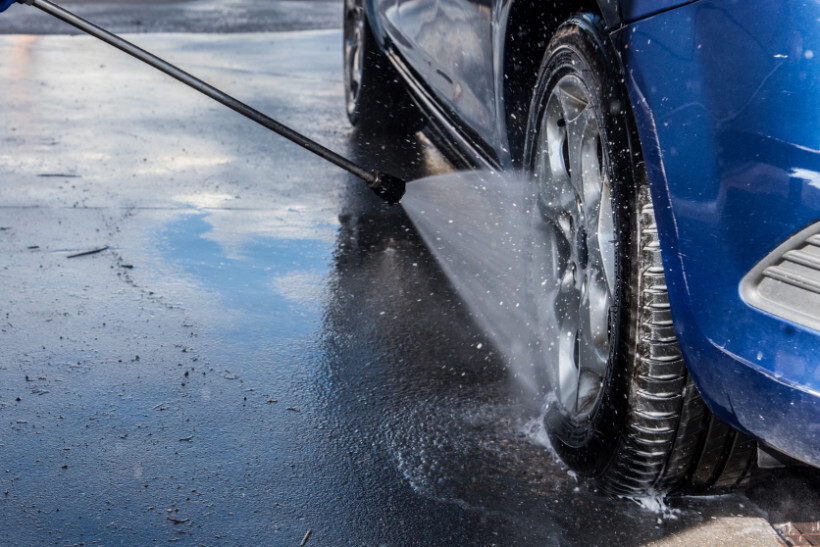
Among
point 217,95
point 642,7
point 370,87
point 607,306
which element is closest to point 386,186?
point 217,95

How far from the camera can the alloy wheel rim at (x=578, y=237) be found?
2.38 m

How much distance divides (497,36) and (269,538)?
143 cm

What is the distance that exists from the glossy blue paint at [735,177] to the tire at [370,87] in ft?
11.4

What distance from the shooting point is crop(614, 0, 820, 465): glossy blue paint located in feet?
5.43

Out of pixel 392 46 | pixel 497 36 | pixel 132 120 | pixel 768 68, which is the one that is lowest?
pixel 132 120

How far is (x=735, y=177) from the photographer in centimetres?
176

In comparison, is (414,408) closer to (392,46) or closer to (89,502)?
(89,502)

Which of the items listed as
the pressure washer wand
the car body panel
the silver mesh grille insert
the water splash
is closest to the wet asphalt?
the water splash

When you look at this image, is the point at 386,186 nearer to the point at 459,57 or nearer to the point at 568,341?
the point at 459,57

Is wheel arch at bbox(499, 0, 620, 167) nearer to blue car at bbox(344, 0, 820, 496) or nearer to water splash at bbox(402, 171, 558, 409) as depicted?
blue car at bbox(344, 0, 820, 496)

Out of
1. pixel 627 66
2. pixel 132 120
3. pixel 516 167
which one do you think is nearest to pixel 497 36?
pixel 516 167

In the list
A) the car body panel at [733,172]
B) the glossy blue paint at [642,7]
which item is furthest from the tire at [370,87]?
the car body panel at [733,172]

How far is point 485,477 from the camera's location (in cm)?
250

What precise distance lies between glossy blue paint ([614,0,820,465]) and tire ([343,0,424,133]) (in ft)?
11.4
